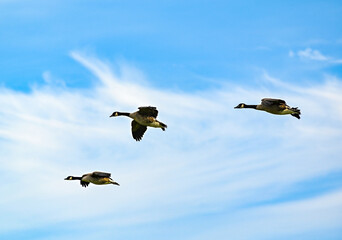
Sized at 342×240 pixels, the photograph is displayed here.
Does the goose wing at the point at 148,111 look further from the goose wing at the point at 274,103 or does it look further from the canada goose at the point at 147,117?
Result: the goose wing at the point at 274,103

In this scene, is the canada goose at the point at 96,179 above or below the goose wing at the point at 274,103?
below

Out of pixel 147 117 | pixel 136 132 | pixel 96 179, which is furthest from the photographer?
pixel 136 132

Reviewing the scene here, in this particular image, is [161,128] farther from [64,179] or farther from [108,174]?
[64,179]

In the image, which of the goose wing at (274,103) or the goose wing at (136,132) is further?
the goose wing at (136,132)

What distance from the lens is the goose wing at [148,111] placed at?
3279 centimetres

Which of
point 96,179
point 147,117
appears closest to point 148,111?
point 147,117

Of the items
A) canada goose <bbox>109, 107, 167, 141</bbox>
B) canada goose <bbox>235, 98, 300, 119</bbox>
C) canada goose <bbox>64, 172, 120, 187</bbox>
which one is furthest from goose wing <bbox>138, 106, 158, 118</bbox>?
canada goose <bbox>235, 98, 300, 119</bbox>

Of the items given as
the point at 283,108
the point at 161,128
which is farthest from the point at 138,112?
the point at 283,108

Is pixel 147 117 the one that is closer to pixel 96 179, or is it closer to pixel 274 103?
pixel 96 179

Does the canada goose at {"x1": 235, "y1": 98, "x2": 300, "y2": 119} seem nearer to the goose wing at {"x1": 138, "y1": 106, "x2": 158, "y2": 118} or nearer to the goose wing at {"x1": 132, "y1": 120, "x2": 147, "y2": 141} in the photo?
the goose wing at {"x1": 138, "y1": 106, "x2": 158, "y2": 118}

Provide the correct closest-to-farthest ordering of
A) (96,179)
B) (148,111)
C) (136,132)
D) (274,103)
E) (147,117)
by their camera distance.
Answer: (274,103) → (148,111) → (147,117) → (96,179) → (136,132)

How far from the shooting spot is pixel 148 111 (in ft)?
109

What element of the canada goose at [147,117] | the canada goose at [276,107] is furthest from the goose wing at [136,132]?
the canada goose at [276,107]

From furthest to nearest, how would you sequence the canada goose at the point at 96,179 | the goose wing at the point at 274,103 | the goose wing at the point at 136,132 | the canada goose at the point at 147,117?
the goose wing at the point at 136,132 < the canada goose at the point at 96,179 < the canada goose at the point at 147,117 < the goose wing at the point at 274,103
